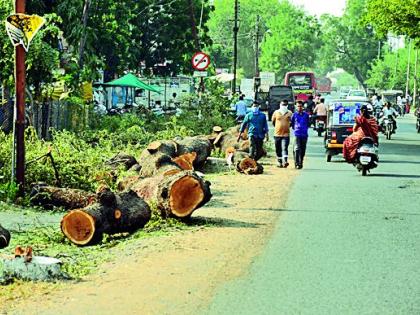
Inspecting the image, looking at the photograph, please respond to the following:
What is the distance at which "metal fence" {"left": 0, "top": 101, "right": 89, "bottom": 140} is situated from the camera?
2393 cm

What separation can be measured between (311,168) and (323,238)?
1223cm

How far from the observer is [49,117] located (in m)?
26.3

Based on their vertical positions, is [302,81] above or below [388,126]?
above

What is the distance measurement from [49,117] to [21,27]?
11.8 meters

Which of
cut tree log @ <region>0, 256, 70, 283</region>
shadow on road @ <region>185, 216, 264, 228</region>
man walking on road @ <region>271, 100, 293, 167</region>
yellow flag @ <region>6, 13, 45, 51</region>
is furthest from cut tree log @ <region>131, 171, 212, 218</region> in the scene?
man walking on road @ <region>271, 100, 293, 167</region>

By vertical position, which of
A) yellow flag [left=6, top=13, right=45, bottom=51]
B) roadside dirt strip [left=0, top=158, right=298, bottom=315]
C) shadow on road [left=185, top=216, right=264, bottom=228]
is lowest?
shadow on road [left=185, top=216, right=264, bottom=228]

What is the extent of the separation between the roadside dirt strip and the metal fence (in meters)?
9.16

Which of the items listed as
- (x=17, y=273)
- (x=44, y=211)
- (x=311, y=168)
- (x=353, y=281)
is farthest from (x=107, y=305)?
(x=311, y=168)

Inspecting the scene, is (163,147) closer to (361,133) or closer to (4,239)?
(361,133)

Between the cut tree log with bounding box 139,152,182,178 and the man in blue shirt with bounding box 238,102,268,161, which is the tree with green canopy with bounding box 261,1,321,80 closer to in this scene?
the man in blue shirt with bounding box 238,102,268,161

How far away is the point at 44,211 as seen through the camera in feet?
47.2

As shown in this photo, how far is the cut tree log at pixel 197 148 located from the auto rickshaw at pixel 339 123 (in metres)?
5.22

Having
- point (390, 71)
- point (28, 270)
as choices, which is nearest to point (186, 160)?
point (28, 270)

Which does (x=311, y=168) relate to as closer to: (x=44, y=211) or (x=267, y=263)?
(x=44, y=211)
